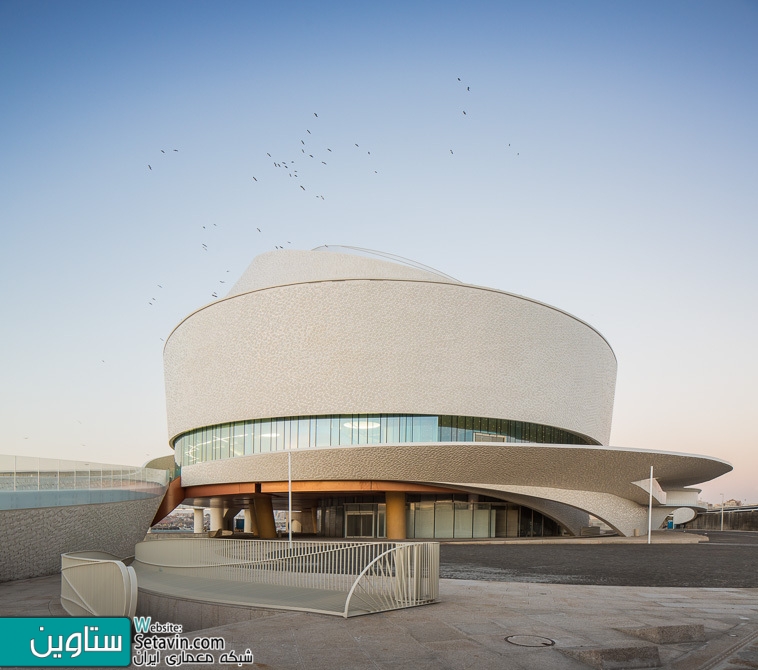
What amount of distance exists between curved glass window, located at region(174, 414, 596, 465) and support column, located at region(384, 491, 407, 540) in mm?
3178

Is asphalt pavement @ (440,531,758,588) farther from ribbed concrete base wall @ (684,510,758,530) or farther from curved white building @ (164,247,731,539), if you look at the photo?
ribbed concrete base wall @ (684,510,758,530)

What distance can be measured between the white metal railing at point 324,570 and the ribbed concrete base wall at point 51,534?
6913 mm

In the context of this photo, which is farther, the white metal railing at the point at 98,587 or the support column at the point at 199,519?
the support column at the point at 199,519

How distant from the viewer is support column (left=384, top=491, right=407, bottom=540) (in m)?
38.7

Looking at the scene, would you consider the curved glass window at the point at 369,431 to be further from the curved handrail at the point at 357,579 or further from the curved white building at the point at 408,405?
the curved handrail at the point at 357,579

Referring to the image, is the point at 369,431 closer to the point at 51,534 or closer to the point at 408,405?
the point at 408,405

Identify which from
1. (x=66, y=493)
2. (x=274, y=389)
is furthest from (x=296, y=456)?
(x=66, y=493)

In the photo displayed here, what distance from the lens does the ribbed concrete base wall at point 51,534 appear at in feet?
A: 72.5

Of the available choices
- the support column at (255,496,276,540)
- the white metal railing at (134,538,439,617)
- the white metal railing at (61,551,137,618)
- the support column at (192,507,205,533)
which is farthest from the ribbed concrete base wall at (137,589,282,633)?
the support column at (192,507,205,533)

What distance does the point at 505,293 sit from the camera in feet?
134

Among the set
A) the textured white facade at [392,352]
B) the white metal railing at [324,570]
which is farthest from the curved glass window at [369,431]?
the white metal railing at [324,570]

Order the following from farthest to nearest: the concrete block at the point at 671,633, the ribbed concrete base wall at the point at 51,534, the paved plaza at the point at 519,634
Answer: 1. the ribbed concrete base wall at the point at 51,534
2. the concrete block at the point at 671,633
3. the paved plaza at the point at 519,634

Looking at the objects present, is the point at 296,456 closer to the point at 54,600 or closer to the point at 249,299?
the point at 249,299

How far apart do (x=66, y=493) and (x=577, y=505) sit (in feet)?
85.6
